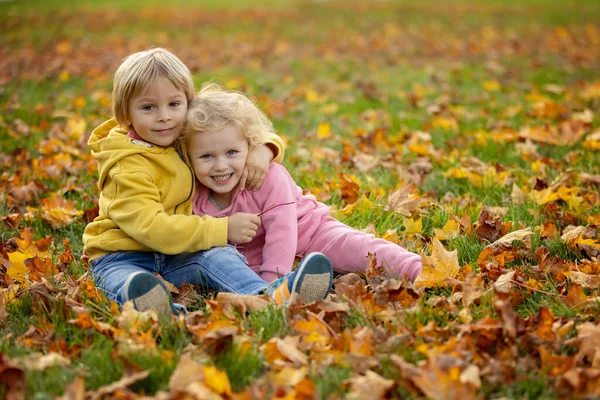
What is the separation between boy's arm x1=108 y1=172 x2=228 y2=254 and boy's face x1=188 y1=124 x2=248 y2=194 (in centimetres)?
22

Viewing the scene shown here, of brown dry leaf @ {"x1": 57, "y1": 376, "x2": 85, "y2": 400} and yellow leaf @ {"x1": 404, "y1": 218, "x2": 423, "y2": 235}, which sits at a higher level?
brown dry leaf @ {"x1": 57, "y1": 376, "x2": 85, "y2": 400}

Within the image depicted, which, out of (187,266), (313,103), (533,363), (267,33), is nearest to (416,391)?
(533,363)

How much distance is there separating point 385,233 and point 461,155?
168 cm

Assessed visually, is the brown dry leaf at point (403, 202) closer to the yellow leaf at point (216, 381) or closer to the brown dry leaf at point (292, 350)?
the brown dry leaf at point (292, 350)

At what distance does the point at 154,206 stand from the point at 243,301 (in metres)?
0.63

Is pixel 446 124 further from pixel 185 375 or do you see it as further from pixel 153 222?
pixel 185 375

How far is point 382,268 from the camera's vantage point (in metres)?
2.80

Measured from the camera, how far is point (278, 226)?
9.61 ft

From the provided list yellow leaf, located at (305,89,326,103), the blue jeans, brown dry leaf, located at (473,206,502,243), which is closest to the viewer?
the blue jeans

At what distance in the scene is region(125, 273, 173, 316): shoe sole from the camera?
2.35 meters

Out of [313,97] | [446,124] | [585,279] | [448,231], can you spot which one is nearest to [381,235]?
[448,231]

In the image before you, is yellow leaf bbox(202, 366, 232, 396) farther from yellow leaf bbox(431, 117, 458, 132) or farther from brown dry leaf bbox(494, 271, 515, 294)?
→ yellow leaf bbox(431, 117, 458, 132)

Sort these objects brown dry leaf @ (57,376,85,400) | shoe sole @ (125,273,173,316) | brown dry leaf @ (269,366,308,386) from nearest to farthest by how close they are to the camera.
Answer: brown dry leaf @ (57,376,85,400) < brown dry leaf @ (269,366,308,386) < shoe sole @ (125,273,173,316)

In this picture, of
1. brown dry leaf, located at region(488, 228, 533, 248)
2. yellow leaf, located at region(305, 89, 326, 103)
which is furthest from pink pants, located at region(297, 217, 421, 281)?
yellow leaf, located at region(305, 89, 326, 103)
